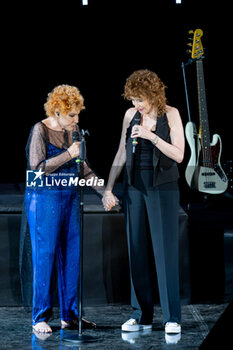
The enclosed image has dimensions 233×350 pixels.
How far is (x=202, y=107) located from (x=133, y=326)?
6.77 feet

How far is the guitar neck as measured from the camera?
194 inches

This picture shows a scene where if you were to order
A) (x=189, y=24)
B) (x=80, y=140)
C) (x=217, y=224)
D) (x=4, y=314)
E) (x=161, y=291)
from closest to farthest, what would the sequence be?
(x=80, y=140), (x=161, y=291), (x=4, y=314), (x=189, y=24), (x=217, y=224)

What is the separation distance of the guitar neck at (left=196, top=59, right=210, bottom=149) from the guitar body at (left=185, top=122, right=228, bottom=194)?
0.24ft

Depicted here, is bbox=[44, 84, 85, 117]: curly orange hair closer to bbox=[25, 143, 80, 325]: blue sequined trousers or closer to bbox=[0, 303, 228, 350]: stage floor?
bbox=[25, 143, 80, 325]: blue sequined trousers

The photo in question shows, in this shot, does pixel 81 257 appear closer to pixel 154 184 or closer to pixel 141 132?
pixel 154 184

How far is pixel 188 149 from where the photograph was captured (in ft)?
18.6

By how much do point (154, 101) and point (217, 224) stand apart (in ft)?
7.14

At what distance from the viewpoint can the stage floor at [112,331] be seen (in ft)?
11.1

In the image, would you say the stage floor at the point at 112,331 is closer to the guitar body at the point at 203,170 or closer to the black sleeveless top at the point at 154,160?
the black sleeveless top at the point at 154,160

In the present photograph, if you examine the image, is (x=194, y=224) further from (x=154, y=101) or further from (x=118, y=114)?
(x=154, y=101)

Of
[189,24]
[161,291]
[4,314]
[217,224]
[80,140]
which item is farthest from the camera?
[217,224]

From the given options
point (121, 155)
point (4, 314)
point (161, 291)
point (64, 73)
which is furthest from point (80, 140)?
point (64, 73)

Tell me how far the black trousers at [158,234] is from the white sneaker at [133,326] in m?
0.15

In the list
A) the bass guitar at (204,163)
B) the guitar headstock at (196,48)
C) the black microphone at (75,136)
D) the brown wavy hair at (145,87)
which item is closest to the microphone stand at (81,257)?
the black microphone at (75,136)
